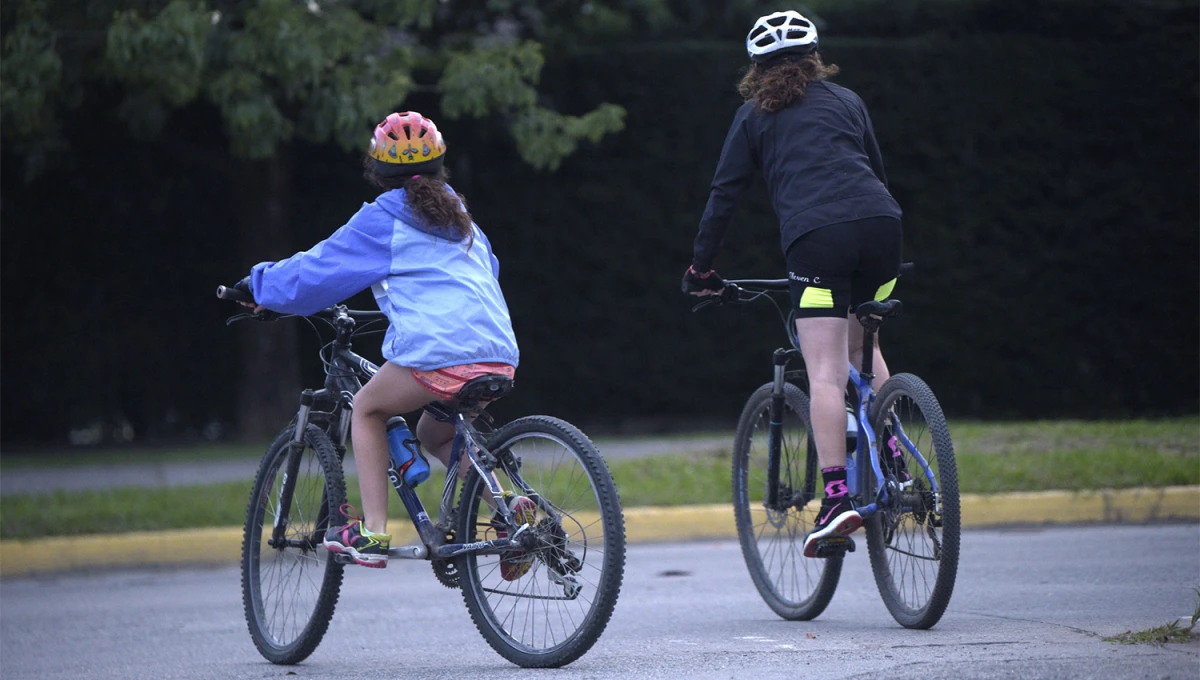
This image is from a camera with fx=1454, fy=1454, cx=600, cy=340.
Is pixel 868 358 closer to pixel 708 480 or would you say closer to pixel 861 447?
pixel 861 447

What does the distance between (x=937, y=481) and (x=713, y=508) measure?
3589mm

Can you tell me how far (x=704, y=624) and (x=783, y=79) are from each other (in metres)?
1.94

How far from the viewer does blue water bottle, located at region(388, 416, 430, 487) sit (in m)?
4.49

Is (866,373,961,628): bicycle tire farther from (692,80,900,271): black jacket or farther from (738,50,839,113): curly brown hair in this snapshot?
(738,50,839,113): curly brown hair

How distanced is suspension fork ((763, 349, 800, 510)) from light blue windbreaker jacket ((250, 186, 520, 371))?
1210mm

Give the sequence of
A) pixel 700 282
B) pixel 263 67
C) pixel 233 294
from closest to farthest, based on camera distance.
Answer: pixel 233 294 → pixel 700 282 → pixel 263 67

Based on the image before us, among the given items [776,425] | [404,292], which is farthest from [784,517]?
[404,292]

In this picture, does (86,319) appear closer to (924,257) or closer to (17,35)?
(17,35)

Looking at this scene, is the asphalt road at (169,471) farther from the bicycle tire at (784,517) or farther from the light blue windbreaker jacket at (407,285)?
the light blue windbreaker jacket at (407,285)

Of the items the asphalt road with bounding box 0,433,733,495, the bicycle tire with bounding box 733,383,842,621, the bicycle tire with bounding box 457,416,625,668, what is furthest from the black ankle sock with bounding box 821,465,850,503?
the asphalt road with bounding box 0,433,733,495

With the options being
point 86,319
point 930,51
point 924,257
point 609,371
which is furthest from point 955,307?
point 86,319

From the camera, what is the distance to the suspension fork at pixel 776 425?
17.1ft

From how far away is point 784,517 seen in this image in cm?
521

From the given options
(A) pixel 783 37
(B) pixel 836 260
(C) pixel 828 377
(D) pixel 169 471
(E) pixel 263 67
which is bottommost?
(D) pixel 169 471
